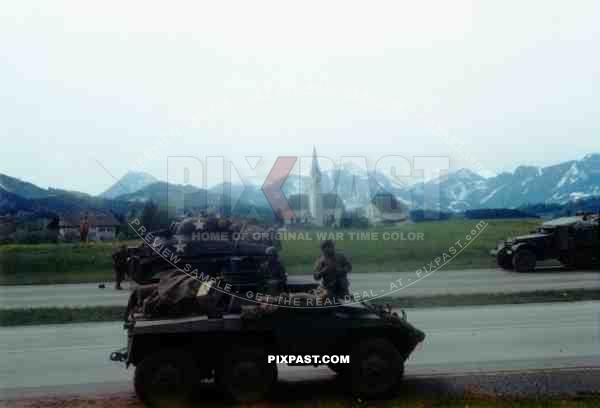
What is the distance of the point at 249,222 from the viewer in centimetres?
1336

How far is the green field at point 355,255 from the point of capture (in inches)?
771

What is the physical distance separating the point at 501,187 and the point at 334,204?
485 cm

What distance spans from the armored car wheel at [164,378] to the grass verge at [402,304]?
Result: 725 cm

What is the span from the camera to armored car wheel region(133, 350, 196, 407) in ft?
22.7

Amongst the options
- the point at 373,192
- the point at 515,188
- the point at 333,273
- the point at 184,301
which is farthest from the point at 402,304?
the point at 184,301

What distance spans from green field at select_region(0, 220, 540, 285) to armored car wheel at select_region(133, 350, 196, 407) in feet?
38.4

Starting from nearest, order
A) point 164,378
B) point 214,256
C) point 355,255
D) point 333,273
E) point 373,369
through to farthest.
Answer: point 164,378 < point 373,369 < point 333,273 < point 214,256 < point 355,255

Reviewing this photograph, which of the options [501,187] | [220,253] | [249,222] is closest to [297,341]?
[220,253]

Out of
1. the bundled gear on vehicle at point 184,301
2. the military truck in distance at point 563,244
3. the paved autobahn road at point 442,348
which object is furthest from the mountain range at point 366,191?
the bundled gear on vehicle at point 184,301

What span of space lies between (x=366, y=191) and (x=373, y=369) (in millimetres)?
10310

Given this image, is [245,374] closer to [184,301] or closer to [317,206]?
[184,301]

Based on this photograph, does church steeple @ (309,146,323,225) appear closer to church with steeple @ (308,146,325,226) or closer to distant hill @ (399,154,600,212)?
church with steeple @ (308,146,325,226)

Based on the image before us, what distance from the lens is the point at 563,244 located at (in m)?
20.7

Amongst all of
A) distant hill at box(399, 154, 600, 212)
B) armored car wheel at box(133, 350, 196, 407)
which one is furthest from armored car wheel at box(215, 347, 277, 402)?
distant hill at box(399, 154, 600, 212)
